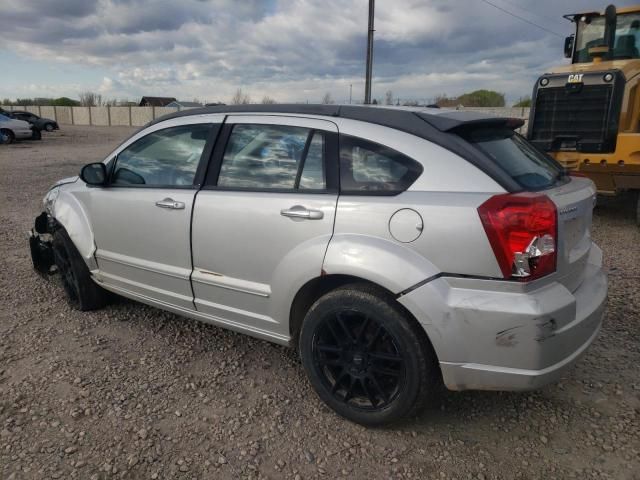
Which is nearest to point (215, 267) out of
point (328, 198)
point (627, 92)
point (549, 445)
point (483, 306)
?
point (328, 198)

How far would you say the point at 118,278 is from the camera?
3.73m

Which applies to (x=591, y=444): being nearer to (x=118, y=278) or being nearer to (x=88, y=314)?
(x=118, y=278)

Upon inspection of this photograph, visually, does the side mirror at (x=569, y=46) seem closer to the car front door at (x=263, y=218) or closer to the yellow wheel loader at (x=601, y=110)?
the yellow wheel loader at (x=601, y=110)

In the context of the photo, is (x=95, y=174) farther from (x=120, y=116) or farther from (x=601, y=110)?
(x=120, y=116)

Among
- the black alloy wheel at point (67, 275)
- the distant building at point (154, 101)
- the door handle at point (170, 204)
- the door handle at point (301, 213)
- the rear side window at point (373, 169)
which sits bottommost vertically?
the black alloy wheel at point (67, 275)

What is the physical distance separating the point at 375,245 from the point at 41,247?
3838 millimetres

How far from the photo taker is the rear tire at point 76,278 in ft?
13.3

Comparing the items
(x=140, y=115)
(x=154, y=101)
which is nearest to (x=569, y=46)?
(x=140, y=115)

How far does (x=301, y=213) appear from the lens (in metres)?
2.66

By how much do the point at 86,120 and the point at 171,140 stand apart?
57649 mm

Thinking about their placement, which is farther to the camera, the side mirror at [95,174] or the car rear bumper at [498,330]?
the side mirror at [95,174]

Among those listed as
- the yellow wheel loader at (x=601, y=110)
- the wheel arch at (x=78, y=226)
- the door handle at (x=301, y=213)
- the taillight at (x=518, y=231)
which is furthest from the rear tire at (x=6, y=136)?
the taillight at (x=518, y=231)

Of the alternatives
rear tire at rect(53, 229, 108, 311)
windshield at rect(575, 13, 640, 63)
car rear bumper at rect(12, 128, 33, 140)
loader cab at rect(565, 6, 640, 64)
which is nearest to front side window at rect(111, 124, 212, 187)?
rear tire at rect(53, 229, 108, 311)

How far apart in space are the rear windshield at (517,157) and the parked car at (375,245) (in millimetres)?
14
